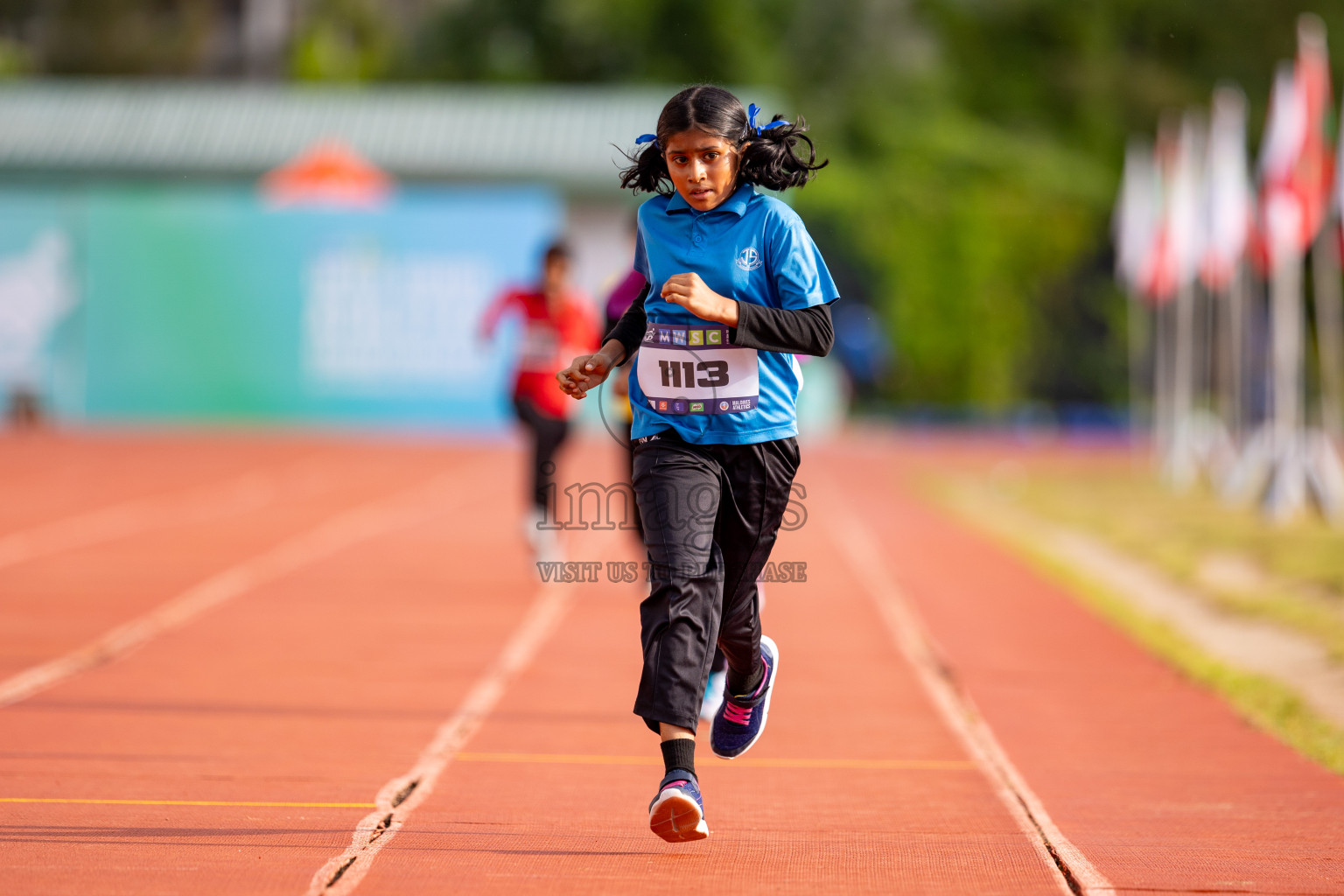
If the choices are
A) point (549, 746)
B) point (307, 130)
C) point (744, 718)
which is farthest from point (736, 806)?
point (307, 130)

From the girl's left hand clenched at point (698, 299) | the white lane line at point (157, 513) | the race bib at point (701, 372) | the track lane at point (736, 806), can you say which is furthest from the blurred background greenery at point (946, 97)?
the girl's left hand clenched at point (698, 299)

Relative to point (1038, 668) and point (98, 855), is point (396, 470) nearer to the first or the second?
point (1038, 668)

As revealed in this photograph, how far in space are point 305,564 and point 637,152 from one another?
297 inches

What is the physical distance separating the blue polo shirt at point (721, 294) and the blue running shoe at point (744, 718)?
719 mm

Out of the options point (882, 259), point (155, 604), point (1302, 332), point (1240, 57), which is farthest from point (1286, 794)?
point (1240, 57)

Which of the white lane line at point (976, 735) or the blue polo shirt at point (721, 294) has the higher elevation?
the blue polo shirt at point (721, 294)

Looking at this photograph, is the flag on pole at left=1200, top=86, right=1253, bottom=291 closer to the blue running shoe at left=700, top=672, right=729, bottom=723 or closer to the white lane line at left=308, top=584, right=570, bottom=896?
the white lane line at left=308, top=584, right=570, bottom=896

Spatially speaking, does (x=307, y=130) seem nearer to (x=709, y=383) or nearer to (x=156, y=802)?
(x=156, y=802)

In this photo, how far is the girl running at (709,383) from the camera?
14.6 feet

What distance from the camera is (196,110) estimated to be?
113 ft

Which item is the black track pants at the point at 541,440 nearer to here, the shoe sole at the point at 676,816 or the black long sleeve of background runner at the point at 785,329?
the black long sleeve of background runner at the point at 785,329

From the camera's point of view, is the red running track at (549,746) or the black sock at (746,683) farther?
the black sock at (746,683)

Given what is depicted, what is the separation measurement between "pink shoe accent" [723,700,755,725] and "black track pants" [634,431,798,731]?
321 mm

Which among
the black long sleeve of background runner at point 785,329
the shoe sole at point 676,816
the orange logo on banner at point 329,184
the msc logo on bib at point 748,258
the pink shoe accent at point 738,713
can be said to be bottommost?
the shoe sole at point 676,816
